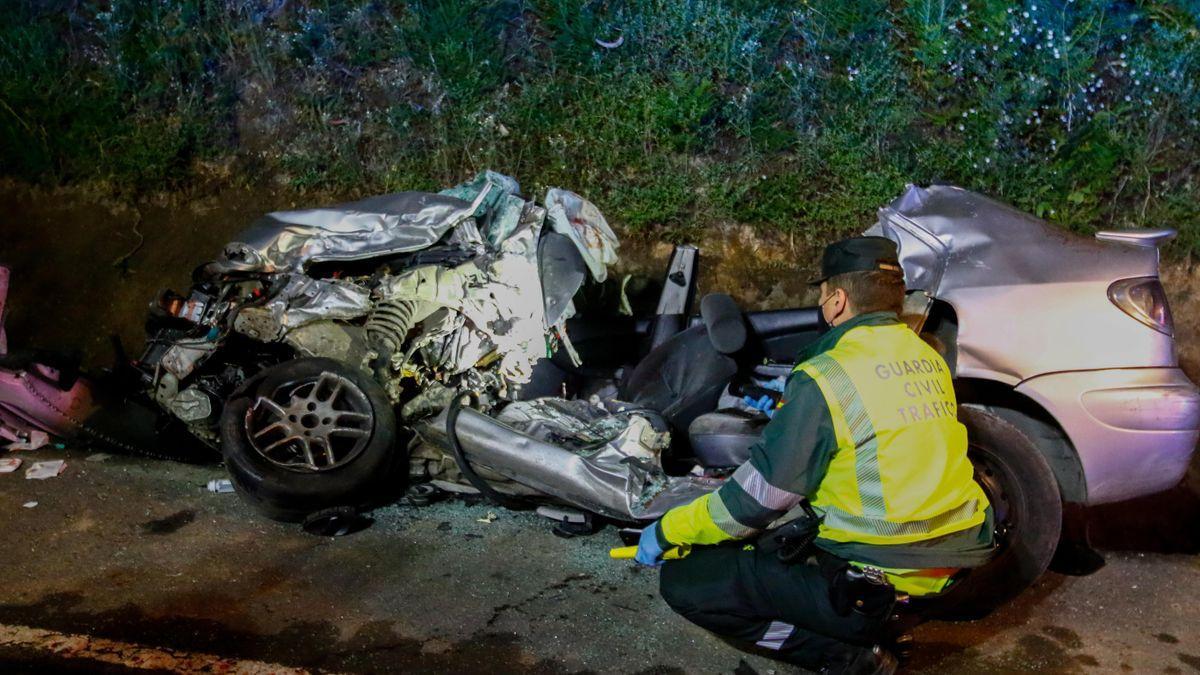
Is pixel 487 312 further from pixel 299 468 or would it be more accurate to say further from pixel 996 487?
pixel 996 487

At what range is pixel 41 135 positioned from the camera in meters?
7.59

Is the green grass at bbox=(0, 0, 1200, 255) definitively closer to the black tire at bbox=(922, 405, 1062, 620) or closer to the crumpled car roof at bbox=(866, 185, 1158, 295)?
the crumpled car roof at bbox=(866, 185, 1158, 295)

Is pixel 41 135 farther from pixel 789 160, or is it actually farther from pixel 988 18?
pixel 988 18

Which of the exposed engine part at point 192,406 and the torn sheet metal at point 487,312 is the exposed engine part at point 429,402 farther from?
the exposed engine part at point 192,406

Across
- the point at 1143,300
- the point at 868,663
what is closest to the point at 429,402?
the point at 868,663

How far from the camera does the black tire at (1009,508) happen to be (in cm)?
404

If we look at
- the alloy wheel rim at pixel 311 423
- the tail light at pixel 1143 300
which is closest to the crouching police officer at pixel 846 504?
the tail light at pixel 1143 300

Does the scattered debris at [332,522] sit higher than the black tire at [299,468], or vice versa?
the black tire at [299,468]

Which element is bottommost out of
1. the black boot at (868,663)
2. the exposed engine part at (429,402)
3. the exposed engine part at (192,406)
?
the black boot at (868,663)

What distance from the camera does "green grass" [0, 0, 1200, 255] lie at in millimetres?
6977

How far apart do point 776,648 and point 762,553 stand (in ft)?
1.20

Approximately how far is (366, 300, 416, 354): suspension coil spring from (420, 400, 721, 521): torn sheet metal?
0.48m

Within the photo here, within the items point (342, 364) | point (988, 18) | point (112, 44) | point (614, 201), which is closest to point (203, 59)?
→ point (112, 44)

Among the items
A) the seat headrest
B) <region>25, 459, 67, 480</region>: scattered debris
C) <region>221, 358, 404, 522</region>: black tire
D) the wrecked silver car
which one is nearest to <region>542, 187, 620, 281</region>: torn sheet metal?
the wrecked silver car
